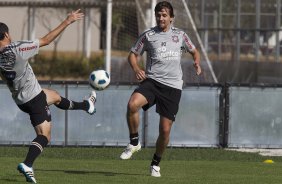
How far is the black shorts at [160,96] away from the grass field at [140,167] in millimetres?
875

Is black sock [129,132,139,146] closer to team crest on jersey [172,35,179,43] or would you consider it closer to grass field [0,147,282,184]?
grass field [0,147,282,184]

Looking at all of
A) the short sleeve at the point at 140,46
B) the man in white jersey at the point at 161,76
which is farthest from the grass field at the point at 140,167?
the short sleeve at the point at 140,46

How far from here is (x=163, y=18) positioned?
13.6m

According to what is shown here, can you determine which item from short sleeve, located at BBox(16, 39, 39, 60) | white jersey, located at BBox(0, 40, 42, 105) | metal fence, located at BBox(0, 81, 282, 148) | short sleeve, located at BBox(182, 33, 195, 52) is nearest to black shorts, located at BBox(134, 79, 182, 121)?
short sleeve, located at BBox(182, 33, 195, 52)

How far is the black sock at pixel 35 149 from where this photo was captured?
41.0 feet

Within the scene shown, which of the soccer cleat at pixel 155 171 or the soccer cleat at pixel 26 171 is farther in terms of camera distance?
the soccer cleat at pixel 155 171

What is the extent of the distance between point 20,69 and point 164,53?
6.83 feet

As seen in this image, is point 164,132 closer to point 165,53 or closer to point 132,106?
point 132,106

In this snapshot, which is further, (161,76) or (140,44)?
(140,44)

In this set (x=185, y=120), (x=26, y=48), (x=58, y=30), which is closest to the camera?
(x=58, y=30)

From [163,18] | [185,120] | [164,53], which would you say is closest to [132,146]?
[164,53]

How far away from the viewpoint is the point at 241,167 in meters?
15.9

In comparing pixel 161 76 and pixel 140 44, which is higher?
pixel 140 44

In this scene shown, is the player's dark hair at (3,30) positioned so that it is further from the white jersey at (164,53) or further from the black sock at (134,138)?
the black sock at (134,138)
